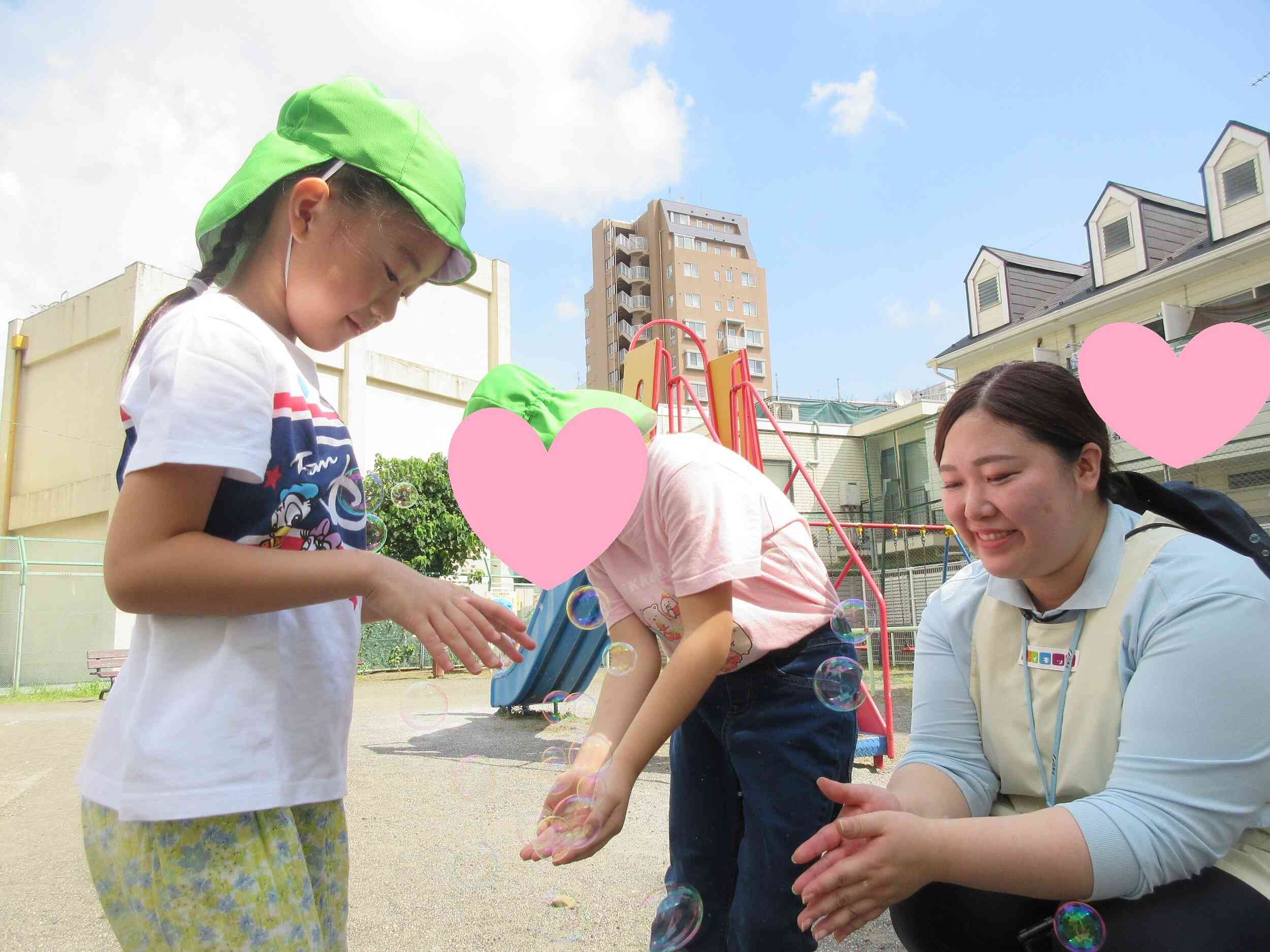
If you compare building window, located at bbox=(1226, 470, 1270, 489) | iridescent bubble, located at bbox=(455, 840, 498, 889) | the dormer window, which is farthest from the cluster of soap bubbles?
the dormer window

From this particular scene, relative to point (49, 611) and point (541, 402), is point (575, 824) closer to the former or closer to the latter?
point (541, 402)

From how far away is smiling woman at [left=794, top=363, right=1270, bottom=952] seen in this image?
3.90 ft

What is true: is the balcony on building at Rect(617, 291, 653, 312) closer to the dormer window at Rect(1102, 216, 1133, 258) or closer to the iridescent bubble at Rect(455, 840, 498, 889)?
the dormer window at Rect(1102, 216, 1133, 258)

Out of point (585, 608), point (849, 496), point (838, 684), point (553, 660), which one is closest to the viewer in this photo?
point (838, 684)

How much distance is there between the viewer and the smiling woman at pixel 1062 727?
3.90ft

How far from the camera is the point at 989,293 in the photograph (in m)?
16.8

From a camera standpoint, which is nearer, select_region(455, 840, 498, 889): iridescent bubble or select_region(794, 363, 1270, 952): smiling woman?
select_region(794, 363, 1270, 952): smiling woman

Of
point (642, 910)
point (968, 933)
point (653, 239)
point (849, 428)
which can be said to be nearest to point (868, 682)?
point (642, 910)

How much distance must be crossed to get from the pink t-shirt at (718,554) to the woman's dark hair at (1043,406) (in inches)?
15.7

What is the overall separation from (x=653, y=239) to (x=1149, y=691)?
158ft

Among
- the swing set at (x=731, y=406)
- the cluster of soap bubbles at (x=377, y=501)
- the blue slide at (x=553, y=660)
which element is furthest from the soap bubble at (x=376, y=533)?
the blue slide at (x=553, y=660)
